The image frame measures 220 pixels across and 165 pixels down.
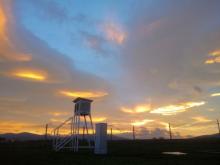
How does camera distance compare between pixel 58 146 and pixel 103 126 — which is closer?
pixel 103 126

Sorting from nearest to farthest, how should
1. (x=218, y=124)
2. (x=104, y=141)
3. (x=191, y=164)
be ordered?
(x=191, y=164)
(x=104, y=141)
(x=218, y=124)

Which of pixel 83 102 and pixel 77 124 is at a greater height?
pixel 83 102

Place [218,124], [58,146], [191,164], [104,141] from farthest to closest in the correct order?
[218,124] → [58,146] → [104,141] → [191,164]

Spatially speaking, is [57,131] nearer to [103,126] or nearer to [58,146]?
[58,146]

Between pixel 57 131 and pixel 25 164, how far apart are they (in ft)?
67.5

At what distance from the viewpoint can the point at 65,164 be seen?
17062 millimetres

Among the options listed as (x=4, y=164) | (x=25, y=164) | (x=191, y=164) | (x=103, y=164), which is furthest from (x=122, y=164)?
(x=4, y=164)

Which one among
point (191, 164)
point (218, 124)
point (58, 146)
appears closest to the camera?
point (191, 164)

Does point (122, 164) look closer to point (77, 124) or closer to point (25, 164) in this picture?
point (25, 164)

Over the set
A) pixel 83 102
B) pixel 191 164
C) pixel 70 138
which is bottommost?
pixel 191 164

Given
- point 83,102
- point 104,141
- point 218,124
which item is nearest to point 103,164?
point 104,141

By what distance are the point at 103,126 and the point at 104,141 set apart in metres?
1.70

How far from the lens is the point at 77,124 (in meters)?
36.2

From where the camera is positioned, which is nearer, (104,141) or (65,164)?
(65,164)
